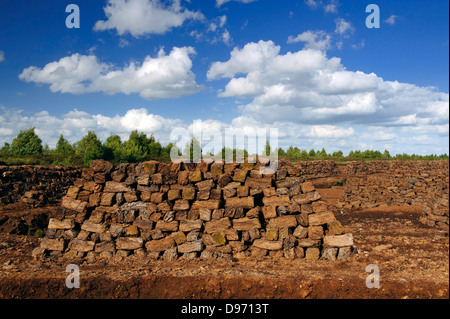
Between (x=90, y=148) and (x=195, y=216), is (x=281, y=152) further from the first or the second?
(x=195, y=216)

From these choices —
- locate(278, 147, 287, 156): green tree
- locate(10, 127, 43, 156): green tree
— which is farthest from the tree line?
locate(278, 147, 287, 156): green tree

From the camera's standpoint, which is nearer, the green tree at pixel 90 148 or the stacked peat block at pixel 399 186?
the stacked peat block at pixel 399 186

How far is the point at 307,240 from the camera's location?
909 centimetres

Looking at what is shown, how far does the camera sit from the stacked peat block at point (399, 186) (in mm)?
20188

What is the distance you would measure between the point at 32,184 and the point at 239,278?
20329 mm

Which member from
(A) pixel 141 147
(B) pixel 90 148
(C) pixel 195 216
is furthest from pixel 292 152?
(C) pixel 195 216

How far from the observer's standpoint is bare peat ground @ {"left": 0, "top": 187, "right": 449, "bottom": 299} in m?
7.20

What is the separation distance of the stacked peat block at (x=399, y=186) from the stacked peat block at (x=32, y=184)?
21.0 metres

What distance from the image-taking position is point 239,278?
25.0ft

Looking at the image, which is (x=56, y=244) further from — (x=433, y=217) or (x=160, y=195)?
(x=433, y=217)

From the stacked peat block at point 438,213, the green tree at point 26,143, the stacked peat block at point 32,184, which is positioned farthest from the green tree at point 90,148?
the stacked peat block at point 438,213

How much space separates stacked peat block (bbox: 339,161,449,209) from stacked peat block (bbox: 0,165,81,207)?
68.9 feet

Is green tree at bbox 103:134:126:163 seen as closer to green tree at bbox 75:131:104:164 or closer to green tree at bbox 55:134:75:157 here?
green tree at bbox 75:131:104:164

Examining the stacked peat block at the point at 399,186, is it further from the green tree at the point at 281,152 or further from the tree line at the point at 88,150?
the green tree at the point at 281,152
